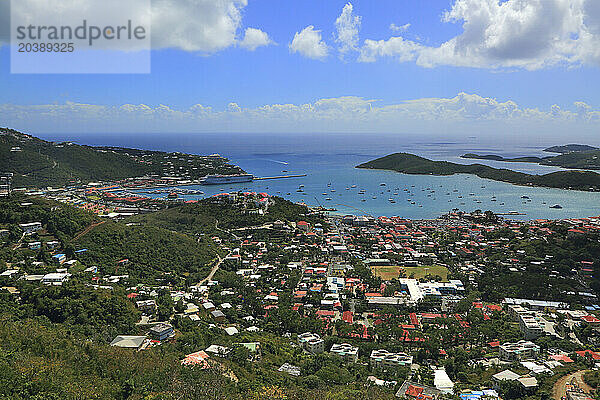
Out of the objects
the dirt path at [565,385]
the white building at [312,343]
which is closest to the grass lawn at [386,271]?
the white building at [312,343]

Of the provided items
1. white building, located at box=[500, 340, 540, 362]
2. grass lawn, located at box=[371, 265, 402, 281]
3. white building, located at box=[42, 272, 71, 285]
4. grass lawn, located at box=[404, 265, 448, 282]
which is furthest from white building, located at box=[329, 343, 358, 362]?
white building, located at box=[42, 272, 71, 285]

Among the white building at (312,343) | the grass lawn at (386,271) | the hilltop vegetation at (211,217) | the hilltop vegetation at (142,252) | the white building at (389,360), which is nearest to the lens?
the white building at (389,360)

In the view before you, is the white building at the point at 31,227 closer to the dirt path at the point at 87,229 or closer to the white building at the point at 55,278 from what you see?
the dirt path at the point at 87,229

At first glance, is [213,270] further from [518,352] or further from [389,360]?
[518,352]

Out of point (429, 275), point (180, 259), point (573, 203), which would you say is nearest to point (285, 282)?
point (180, 259)

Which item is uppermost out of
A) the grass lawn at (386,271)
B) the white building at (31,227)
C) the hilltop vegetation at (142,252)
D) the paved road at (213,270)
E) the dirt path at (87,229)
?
the white building at (31,227)

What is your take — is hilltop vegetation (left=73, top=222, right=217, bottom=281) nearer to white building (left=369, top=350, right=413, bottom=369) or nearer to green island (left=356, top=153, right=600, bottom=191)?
white building (left=369, top=350, right=413, bottom=369)
